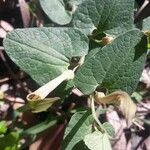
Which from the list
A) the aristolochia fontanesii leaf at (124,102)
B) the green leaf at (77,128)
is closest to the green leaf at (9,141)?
the green leaf at (77,128)

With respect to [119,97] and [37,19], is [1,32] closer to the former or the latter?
[37,19]

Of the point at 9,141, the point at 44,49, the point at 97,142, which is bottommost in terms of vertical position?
the point at 9,141

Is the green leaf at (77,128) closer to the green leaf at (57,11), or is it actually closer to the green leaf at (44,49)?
the green leaf at (44,49)

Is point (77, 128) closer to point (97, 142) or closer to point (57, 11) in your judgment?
point (97, 142)

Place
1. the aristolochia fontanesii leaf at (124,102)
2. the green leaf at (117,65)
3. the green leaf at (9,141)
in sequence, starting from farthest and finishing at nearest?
the green leaf at (9,141), the green leaf at (117,65), the aristolochia fontanesii leaf at (124,102)

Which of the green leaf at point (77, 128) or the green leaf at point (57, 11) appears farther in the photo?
the green leaf at point (57, 11)

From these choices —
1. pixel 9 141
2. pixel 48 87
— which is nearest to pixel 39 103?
pixel 48 87
